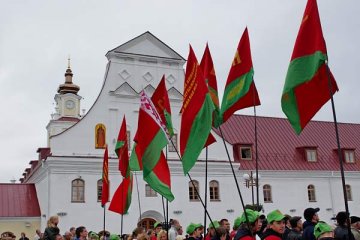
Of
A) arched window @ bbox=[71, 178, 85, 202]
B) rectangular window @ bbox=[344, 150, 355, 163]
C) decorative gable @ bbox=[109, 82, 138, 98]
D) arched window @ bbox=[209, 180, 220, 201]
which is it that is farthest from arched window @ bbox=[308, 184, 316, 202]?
arched window @ bbox=[71, 178, 85, 202]

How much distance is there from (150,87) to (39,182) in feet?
28.6

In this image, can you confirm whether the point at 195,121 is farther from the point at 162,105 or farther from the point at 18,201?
the point at 18,201

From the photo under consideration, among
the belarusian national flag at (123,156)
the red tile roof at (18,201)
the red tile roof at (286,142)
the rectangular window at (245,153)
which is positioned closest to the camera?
the belarusian national flag at (123,156)

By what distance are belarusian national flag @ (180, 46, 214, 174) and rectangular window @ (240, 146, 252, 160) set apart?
23220 millimetres

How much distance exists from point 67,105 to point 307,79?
139ft

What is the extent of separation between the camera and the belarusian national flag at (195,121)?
277 inches

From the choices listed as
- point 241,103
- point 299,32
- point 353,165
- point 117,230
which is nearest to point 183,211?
point 117,230

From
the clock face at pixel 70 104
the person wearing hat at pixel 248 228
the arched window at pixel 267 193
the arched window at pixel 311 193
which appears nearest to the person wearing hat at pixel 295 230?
the person wearing hat at pixel 248 228

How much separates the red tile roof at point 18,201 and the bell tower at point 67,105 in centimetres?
1740

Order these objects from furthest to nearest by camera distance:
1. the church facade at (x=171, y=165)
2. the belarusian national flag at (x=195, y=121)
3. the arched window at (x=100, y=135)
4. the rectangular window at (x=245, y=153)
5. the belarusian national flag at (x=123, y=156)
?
the rectangular window at (x=245, y=153)
the arched window at (x=100, y=135)
the church facade at (x=171, y=165)
the belarusian national flag at (x=123, y=156)
the belarusian national flag at (x=195, y=121)

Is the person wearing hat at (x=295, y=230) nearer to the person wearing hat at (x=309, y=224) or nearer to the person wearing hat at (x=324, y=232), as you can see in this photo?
the person wearing hat at (x=309, y=224)

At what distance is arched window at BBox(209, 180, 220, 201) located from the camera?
28031 millimetres

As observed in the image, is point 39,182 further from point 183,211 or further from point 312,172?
point 312,172

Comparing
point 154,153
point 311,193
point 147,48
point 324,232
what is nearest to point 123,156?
point 154,153
